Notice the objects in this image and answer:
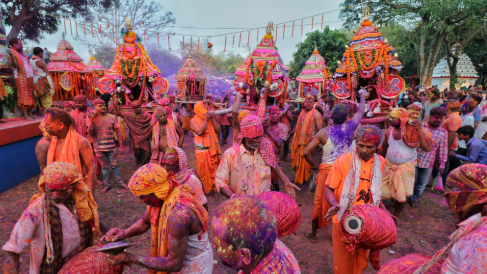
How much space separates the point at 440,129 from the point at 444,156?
0.62 meters

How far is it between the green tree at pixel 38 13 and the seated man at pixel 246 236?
1900 centimetres

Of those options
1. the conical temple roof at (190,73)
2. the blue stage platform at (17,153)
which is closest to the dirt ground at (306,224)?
the blue stage platform at (17,153)

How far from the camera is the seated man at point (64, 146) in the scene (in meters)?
2.88

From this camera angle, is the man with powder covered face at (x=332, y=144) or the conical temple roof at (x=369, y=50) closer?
the man with powder covered face at (x=332, y=144)

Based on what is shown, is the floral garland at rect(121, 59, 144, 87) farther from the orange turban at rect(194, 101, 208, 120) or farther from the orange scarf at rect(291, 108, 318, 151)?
the orange scarf at rect(291, 108, 318, 151)

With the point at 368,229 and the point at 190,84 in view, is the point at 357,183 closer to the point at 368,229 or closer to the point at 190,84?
the point at 368,229

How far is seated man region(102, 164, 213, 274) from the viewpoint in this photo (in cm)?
169

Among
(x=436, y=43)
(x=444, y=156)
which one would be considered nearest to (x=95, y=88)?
(x=444, y=156)

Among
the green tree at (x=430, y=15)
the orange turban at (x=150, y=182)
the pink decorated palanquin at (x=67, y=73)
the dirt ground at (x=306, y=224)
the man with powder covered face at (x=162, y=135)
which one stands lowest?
the dirt ground at (x=306, y=224)

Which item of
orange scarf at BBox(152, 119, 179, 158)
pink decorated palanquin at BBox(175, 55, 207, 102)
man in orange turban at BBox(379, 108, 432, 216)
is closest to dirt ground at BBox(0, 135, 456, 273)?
man in orange turban at BBox(379, 108, 432, 216)

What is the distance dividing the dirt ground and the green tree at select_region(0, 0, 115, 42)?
581 inches

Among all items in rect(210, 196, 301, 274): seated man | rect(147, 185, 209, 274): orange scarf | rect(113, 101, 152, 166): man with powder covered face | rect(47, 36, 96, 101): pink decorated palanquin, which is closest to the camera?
rect(210, 196, 301, 274): seated man

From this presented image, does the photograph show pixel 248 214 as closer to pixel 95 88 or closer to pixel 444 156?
pixel 444 156

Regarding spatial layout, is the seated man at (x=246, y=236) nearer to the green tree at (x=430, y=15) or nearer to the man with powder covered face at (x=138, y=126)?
the man with powder covered face at (x=138, y=126)
